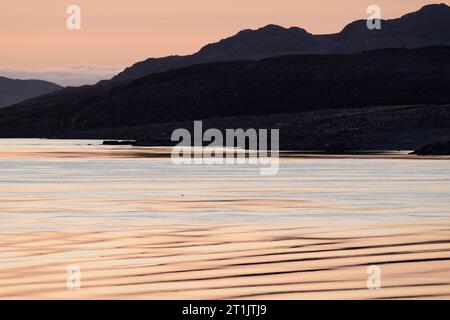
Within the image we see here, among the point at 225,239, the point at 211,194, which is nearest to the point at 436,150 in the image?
the point at 211,194

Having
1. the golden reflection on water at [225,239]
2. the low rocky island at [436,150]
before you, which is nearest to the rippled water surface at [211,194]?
the golden reflection on water at [225,239]

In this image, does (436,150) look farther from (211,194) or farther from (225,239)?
(225,239)

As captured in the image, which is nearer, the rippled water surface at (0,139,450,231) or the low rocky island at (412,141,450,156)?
the rippled water surface at (0,139,450,231)

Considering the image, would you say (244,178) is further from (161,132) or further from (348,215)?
(161,132)

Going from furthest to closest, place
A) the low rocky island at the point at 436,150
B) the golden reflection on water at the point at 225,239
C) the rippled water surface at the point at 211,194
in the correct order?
the low rocky island at the point at 436,150, the rippled water surface at the point at 211,194, the golden reflection on water at the point at 225,239

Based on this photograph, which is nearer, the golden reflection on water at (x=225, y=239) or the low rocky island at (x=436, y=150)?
the golden reflection on water at (x=225, y=239)

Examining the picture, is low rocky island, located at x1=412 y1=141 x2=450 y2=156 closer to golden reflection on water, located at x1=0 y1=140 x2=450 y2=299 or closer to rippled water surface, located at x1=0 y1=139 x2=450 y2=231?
rippled water surface, located at x1=0 y1=139 x2=450 y2=231

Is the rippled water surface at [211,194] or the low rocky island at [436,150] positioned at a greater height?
the rippled water surface at [211,194]

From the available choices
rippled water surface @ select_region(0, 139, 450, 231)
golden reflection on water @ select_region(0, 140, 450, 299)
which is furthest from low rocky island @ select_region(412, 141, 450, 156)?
golden reflection on water @ select_region(0, 140, 450, 299)

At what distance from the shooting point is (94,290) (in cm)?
2114

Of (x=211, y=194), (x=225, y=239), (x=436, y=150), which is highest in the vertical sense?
(x=225, y=239)

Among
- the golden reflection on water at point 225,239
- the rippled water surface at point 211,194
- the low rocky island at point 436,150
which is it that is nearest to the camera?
the golden reflection on water at point 225,239

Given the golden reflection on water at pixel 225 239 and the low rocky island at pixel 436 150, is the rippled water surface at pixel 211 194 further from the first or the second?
the low rocky island at pixel 436 150

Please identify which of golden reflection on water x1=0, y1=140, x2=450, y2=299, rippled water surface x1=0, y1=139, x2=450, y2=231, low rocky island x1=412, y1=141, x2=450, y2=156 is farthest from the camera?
low rocky island x1=412, y1=141, x2=450, y2=156
